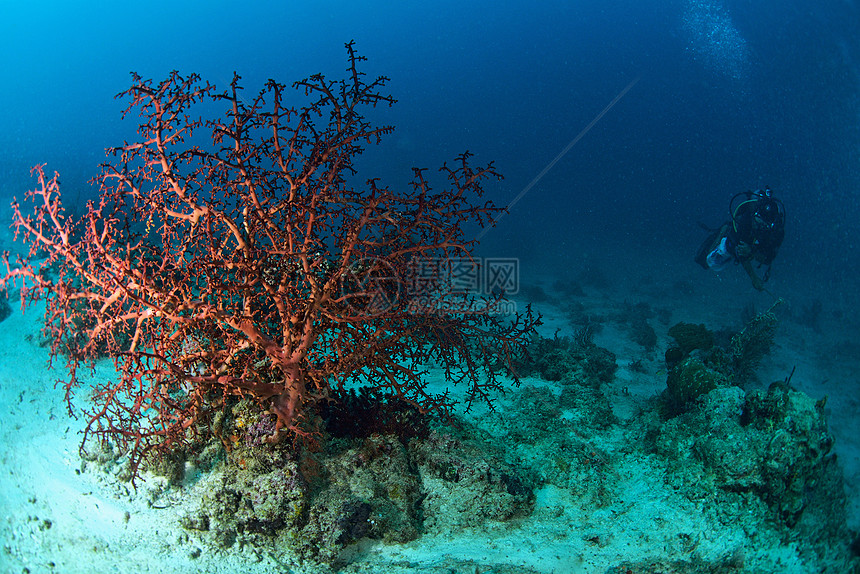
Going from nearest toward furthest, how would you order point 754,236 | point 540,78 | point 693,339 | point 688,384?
point 688,384 → point 693,339 → point 754,236 → point 540,78

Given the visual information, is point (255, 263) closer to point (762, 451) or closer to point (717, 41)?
point (762, 451)

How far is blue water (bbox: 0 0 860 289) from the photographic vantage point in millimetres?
84000

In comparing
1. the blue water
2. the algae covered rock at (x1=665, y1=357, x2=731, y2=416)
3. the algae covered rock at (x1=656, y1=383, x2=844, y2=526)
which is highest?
the blue water

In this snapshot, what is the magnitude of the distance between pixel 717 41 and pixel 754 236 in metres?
127

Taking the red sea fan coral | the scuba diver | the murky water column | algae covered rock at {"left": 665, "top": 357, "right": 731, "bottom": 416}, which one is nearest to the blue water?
the murky water column

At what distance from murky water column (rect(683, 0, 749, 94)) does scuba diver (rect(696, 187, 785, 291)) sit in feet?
343

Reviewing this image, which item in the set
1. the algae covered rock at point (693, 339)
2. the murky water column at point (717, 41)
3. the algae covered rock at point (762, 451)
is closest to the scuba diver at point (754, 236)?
the algae covered rock at point (693, 339)

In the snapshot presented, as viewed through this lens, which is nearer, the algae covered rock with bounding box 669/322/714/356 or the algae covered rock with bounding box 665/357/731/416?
the algae covered rock with bounding box 665/357/731/416

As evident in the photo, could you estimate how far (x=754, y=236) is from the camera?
40.9ft

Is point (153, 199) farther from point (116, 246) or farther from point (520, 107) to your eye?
point (520, 107)

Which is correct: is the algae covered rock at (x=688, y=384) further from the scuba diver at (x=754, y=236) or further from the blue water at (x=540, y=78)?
the blue water at (x=540, y=78)

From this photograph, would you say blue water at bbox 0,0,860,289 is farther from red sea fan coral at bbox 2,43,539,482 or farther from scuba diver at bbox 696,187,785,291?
red sea fan coral at bbox 2,43,539,482

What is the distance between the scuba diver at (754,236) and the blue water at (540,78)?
2394 inches

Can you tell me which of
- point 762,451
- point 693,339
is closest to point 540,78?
point 693,339
